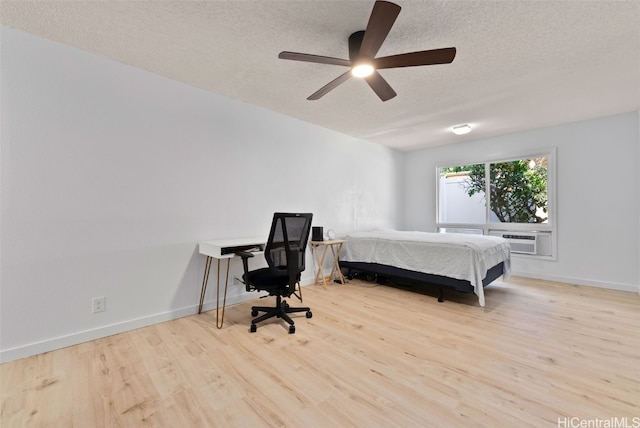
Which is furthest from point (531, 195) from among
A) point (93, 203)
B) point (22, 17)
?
point (22, 17)

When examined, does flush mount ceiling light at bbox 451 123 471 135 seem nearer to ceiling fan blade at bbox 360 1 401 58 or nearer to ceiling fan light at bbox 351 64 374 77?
ceiling fan light at bbox 351 64 374 77

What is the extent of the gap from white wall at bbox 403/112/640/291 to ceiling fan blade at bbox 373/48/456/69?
352 centimetres

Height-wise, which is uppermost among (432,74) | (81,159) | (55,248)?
(432,74)

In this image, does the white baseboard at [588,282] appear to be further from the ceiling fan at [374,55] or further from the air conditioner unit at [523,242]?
the ceiling fan at [374,55]

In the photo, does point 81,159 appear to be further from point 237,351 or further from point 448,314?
point 448,314

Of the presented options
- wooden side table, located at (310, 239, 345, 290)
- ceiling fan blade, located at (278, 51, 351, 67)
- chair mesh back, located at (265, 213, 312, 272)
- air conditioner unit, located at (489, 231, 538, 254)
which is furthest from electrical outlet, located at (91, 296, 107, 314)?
air conditioner unit, located at (489, 231, 538, 254)

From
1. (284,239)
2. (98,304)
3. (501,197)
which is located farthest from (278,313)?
(501,197)

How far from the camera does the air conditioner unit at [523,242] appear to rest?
432cm

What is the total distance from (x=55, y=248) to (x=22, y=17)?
64.4 inches

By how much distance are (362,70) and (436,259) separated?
2298 millimetres

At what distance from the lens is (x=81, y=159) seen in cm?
223

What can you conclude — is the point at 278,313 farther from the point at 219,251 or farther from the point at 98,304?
the point at 98,304

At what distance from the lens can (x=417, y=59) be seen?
73.3 inches

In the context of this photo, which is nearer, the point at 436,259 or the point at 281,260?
the point at 281,260
